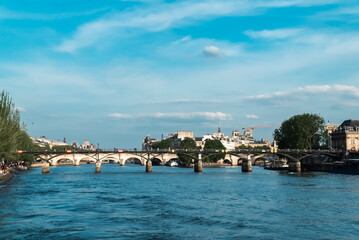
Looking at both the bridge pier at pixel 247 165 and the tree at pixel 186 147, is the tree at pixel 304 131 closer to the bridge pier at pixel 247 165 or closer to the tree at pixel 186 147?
the bridge pier at pixel 247 165

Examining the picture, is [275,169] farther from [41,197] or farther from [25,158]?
[41,197]

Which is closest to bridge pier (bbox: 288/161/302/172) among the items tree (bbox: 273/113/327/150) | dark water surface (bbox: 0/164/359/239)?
tree (bbox: 273/113/327/150)

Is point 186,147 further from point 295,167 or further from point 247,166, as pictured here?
point 295,167

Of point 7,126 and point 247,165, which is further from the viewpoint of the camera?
point 247,165

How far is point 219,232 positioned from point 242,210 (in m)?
9.80

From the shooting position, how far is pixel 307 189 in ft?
183

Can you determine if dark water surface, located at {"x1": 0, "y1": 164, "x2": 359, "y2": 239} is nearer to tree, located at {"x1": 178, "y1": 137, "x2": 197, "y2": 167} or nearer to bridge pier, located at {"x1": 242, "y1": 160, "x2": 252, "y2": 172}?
Result: bridge pier, located at {"x1": 242, "y1": 160, "x2": 252, "y2": 172}

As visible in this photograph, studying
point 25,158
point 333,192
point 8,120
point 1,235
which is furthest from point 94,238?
point 25,158

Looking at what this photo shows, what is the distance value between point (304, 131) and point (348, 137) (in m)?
12.5

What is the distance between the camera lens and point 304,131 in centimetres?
11444

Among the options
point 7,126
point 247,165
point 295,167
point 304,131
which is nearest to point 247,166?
point 247,165

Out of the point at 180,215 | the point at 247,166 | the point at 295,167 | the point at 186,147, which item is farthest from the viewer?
the point at 186,147

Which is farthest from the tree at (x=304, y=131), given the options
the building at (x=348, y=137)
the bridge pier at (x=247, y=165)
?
the bridge pier at (x=247, y=165)

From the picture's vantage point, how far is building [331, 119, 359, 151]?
11631 centimetres
